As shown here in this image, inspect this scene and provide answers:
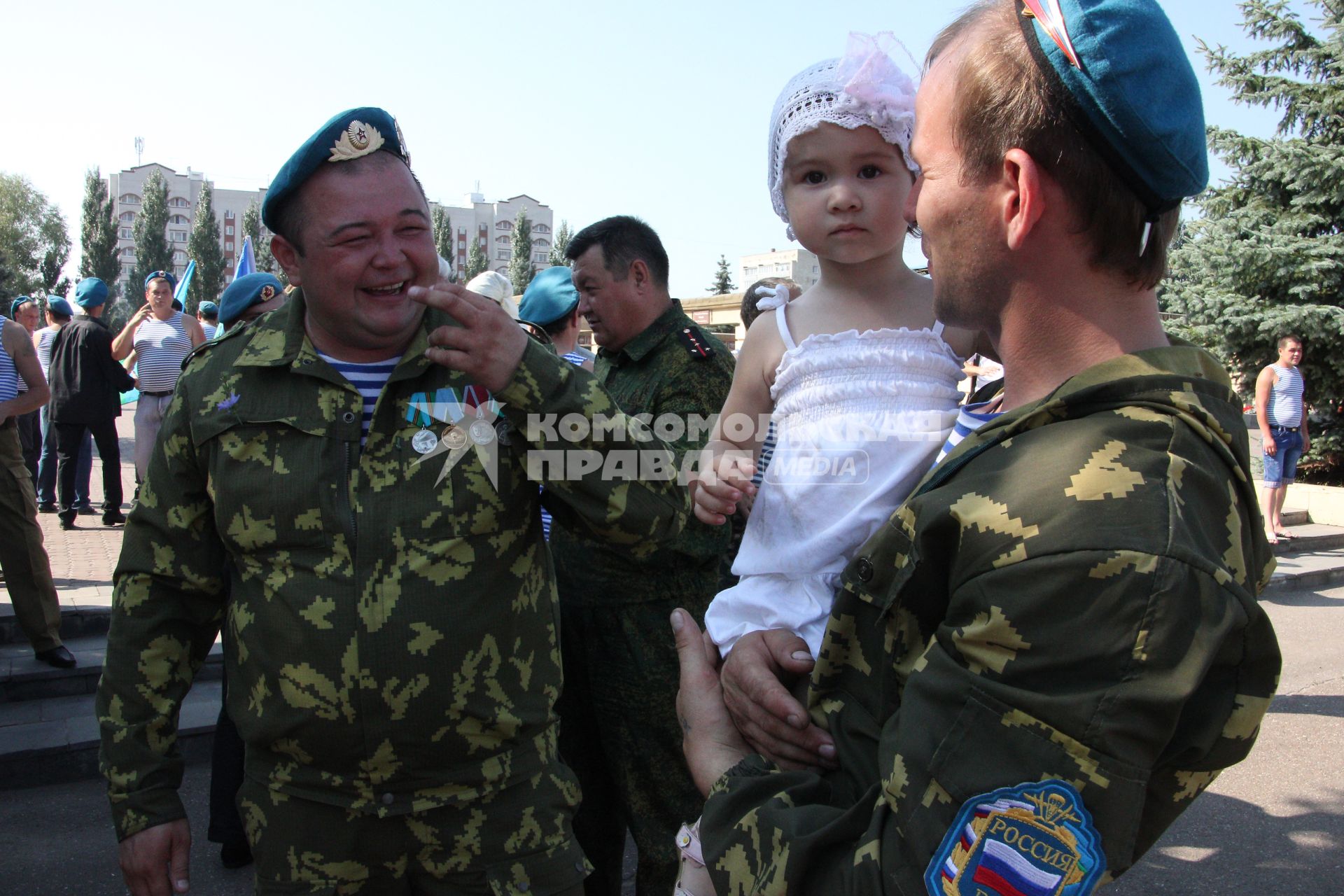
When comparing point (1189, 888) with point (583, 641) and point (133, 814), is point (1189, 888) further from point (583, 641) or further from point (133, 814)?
point (133, 814)

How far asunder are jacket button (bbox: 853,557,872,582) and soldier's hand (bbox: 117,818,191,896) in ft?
5.62

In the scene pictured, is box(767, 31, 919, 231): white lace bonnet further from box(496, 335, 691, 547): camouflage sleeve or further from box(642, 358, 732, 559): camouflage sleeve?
box(642, 358, 732, 559): camouflage sleeve

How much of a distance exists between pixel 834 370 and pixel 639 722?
1704mm

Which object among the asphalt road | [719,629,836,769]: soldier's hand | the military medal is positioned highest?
the military medal

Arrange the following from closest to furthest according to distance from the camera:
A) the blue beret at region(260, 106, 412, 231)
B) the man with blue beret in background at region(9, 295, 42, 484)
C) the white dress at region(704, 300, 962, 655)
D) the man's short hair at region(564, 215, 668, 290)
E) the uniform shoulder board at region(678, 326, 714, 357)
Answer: the white dress at region(704, 300, 962, 655) < the blue beret at region(260, 106, 412, 231) < the uniform shoulder board at region(678, 326, 714, 357) < the man's short hair at region(564, 215, 668, 290) < the man with blue beret in background at region(9, 295, 42, 484)

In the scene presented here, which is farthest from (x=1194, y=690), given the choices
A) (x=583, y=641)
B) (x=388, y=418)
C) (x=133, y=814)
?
(x=583, y=641)

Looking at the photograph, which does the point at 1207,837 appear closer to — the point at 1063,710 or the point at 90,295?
the point at 1063,710

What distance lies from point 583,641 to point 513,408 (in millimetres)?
1512

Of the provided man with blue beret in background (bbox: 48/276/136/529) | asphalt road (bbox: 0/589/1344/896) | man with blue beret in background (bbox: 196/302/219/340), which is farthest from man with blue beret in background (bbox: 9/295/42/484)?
asphalt road (bbox: 0/589/1344/896)

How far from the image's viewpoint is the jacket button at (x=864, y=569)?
3.42 feet

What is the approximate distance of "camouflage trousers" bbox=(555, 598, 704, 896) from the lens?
305 centimetres

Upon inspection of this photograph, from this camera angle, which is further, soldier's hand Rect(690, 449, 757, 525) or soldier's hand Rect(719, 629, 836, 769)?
soldier's hand Rect(690, 449, 757, 525)

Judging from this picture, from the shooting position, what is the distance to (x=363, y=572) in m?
1.91

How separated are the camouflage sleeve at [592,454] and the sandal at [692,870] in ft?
2.20
